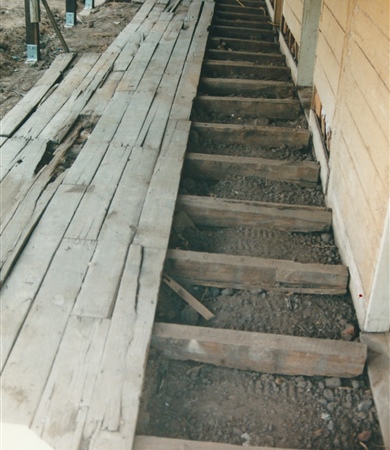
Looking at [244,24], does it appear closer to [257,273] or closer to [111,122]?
[111,122]

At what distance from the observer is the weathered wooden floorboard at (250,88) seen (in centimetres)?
567

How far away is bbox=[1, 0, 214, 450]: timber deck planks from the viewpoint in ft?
7.90

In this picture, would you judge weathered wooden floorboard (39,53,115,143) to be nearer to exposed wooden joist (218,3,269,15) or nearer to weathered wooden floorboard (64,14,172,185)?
weathered wooden floorboard (64,14,172,185)

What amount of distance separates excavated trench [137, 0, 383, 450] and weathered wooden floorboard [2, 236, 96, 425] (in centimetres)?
43

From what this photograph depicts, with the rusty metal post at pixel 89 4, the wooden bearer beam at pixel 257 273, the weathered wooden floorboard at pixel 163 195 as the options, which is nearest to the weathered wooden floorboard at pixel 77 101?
the weathered wooden floorboard at pixel 163 195

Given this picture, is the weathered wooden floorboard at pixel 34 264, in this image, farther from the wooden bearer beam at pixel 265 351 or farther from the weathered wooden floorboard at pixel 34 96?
the weathered wooden floorboard at pixel 34 96

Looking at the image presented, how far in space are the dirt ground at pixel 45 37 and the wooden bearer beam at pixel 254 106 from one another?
1.74 m

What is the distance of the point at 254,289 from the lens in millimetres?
3316

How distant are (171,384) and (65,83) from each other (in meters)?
3.73

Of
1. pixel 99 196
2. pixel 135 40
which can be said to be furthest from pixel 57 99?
pixel 135 40

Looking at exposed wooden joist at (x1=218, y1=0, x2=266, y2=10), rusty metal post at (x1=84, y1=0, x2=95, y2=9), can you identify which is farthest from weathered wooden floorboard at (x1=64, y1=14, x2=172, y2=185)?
rusty metal post at (x1=84, y1=0, x2=95, y2=9)

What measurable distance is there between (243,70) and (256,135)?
1.60m

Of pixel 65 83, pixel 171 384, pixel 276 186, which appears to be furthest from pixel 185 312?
pixel 65 83

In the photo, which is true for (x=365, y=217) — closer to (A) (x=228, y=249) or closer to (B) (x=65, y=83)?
(A) (x=228, y=249)
